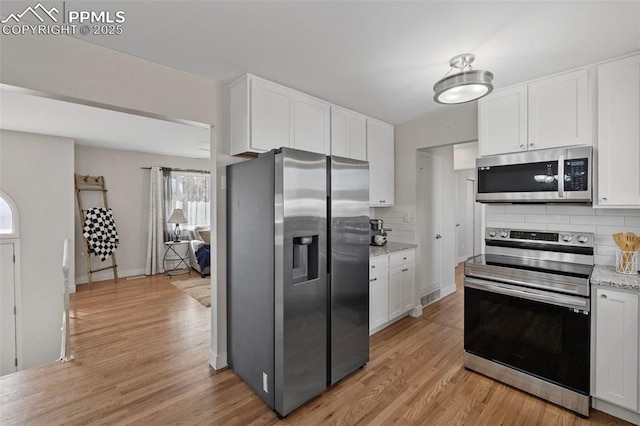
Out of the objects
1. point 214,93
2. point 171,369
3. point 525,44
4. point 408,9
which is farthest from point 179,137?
point 525,44

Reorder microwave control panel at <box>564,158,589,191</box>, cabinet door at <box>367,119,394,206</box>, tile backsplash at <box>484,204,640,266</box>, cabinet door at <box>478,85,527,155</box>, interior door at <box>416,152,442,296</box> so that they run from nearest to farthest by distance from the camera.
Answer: microwave control panel at <box>564,158,589,191</box> → tile backsplash at <box>484,204,640,266</box> → cabinet door at <box>478,85,527,155</box> → cabinet door at <box>367,119,394,206</box> → interior door at <box>416,152,442,296</box>

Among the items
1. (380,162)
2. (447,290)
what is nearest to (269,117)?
(380,162)

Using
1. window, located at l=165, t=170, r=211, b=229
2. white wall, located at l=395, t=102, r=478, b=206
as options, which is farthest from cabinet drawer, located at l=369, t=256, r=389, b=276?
window, located at l=165, t=170, r=211, b=229

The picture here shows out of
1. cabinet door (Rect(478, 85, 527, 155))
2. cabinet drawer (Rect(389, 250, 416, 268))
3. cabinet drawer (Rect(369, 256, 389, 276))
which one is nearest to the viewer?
cabinet door (Rect(478, 85, 527, 155))

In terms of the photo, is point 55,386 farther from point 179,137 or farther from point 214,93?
point 179,137

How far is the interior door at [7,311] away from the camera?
392cm

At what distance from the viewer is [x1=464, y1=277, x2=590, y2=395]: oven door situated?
1.92 metres

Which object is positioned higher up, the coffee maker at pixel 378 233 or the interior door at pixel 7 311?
the coffee maker at pixel 378 233

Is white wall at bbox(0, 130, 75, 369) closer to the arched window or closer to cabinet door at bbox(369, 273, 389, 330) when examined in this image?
the arched window

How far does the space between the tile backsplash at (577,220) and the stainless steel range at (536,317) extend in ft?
0.25

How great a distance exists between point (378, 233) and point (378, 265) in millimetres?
799

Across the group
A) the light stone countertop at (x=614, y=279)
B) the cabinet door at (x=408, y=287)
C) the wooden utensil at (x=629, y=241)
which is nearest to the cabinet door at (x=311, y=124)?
the cabinet door at (x=408, y=287)

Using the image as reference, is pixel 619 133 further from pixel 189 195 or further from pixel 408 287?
pixel 189 195

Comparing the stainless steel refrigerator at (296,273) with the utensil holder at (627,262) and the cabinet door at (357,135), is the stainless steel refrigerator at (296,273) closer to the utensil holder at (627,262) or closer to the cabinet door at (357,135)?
the cabinet door at (357,135)
